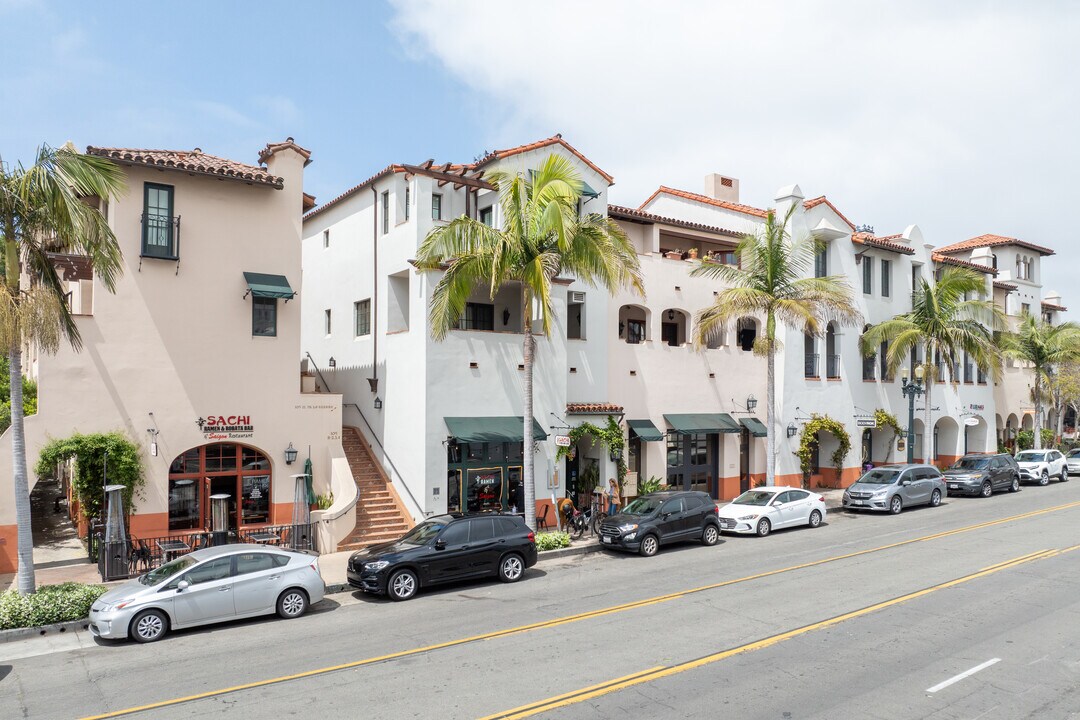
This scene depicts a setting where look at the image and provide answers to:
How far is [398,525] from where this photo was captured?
874 inches

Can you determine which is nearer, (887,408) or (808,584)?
(808,584)

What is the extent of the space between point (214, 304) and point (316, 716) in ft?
48.3

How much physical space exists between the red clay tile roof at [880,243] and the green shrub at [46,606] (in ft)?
104

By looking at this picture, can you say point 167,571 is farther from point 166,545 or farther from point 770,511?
point 770,511

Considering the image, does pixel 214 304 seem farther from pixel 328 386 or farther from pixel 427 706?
pixel 427 706

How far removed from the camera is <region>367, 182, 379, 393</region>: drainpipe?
82.7 ft

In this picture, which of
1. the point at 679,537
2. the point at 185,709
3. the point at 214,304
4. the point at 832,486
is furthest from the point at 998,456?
the point at 185,709

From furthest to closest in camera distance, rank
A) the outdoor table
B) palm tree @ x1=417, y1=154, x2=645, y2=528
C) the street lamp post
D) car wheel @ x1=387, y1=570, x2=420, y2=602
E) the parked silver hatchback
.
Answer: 1. the street lamp post
2. the parked silver hatchback
3. palm tree @ x1=417, y1=154, x2=645, y2=528
4. the outdoor table
5. car wheel @ x1=387, y1=570, x2=420, y2=602

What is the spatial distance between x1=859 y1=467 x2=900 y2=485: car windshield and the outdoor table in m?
22.7

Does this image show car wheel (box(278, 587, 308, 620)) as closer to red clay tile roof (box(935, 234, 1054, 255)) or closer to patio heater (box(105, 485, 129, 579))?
patio heater (box(105, 485, 129, 579))

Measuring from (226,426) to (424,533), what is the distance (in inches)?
302

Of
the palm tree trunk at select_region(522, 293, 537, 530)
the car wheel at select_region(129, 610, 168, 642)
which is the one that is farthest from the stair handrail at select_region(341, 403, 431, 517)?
the car wheel at select_region(129, 610, 168, 642)

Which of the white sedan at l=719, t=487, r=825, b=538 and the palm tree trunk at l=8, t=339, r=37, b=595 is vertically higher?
the palm tree trunk at l=8, t=339, r=37, b=595

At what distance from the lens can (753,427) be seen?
30.4m
